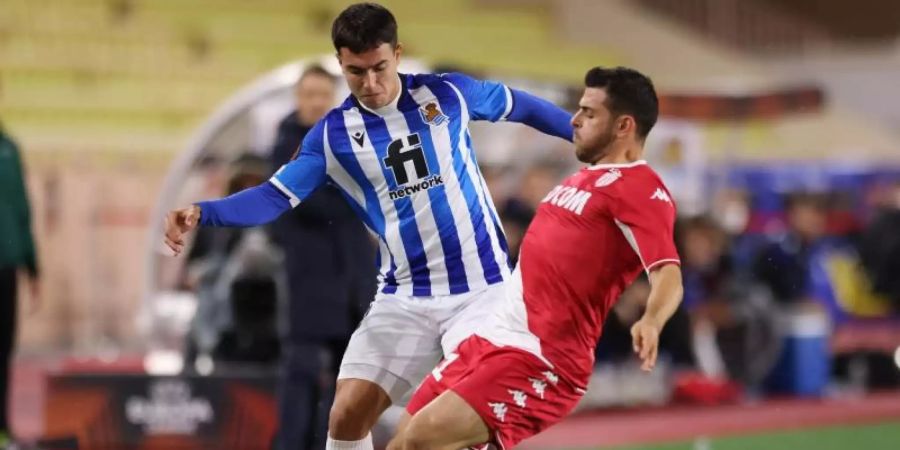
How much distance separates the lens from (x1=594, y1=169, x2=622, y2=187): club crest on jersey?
500 centimetres

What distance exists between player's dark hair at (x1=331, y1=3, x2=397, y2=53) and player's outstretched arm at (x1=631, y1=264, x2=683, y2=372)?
1.28m

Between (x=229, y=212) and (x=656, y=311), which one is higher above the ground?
(x=229, y=212)

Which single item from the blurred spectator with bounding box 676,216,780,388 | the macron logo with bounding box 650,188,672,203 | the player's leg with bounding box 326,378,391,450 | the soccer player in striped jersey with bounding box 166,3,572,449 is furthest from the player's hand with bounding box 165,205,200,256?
the blurred spectator with bounding box 676,216,780,388

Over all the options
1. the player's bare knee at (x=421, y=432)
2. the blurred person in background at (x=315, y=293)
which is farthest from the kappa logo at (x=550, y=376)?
the blurred person in background at (x=315, y=293)

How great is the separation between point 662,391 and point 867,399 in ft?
6.26

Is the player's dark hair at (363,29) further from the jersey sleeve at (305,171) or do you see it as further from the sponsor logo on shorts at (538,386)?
the sponsor logo on shorts at (538,386)

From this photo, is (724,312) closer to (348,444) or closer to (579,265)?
(348,444)

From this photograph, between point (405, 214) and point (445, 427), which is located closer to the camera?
point (445, 427)

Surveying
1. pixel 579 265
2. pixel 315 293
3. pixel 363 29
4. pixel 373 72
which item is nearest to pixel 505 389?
pixel 579 265

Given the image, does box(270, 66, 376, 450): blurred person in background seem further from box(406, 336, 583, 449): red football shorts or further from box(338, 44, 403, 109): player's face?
box(406, 336, 583, 449): red football shorts

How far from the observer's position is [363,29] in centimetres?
521

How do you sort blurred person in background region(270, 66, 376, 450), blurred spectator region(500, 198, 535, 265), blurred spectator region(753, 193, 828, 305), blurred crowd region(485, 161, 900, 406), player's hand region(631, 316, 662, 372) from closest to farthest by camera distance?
player's hand region(631, 316, 662, 372)
blurred person in background region(270, 66, 376, 450)
blurred spectator region(500, 198, 535, 265)
blurred crowd region(485, 161, 900, 406)
blurred spectator region(753, 193, 828, 305)

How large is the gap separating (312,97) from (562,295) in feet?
8.76

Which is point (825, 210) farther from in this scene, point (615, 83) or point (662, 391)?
point (615, 83)
